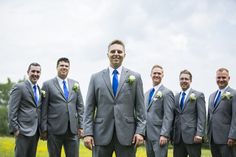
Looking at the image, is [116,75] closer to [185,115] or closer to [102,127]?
[102,127]

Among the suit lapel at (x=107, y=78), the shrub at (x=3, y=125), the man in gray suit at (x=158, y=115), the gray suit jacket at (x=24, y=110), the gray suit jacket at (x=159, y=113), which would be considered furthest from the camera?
the shrub at (x=3, y=125)

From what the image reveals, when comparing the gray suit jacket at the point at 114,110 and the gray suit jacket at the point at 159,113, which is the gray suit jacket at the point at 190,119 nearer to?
the gray suit jacket at the point at 159,113

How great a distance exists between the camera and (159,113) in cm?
905

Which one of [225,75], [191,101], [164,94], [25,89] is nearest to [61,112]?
[25,89]

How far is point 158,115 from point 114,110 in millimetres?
3266

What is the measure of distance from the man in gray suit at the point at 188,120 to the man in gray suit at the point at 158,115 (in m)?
0.31

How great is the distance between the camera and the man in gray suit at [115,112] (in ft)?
19.4

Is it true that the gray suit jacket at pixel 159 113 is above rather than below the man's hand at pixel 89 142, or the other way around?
above

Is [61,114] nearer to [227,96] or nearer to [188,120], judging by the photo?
[188,120]

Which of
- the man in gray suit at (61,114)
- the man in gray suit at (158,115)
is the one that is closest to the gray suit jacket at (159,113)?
the man in gray suit at (158,115)

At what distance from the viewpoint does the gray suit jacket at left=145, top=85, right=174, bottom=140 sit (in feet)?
29.1

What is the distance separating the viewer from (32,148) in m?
8.69

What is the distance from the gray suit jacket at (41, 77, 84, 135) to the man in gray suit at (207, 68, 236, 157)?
3.23 m

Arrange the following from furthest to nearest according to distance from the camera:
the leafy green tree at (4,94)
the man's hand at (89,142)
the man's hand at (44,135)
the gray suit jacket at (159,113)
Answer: the leafy green tree at (4,94)
the gray suit jacket at (159,113)
the man's hand at (44,135)
the man's hand at (89,142)
